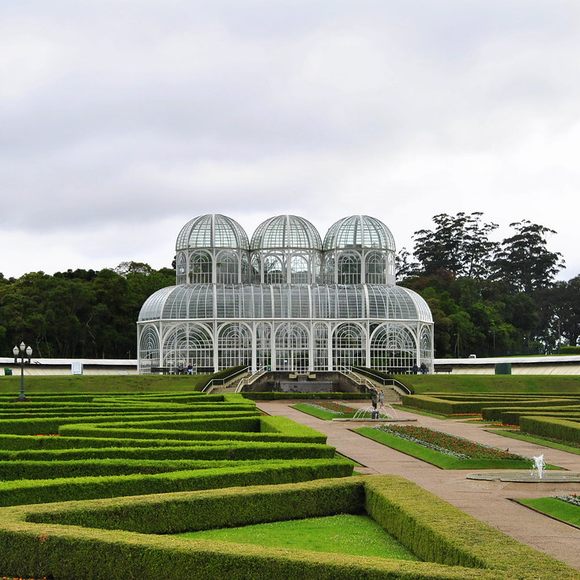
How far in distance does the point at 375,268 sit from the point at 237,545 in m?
57.4

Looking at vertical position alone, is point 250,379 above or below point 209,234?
below

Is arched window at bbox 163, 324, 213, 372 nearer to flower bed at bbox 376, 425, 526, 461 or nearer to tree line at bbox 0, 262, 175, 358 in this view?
tree line at bbox 0, 262, 175, 358

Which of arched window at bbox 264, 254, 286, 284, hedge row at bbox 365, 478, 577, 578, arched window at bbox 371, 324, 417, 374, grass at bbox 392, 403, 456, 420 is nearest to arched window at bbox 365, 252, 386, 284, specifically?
arched window at bbox 371, 324, 417, 374

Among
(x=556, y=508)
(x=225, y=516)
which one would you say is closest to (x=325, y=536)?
(x=225, y=516)

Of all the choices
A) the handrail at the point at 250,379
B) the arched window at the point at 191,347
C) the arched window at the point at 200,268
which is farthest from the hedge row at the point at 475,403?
the arched window at the point at 200,268

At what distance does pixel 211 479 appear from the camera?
607 inches

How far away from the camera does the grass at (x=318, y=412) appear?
36800 mm

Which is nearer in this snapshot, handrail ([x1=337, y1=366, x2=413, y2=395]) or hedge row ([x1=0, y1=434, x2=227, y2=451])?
Result: hedge row ([x1=0, y1=434, x2=227, y2=451])

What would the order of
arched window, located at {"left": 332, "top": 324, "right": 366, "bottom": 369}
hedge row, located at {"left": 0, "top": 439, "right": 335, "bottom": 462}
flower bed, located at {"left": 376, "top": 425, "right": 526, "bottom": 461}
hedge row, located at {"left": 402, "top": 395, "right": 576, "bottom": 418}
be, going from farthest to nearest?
arched window, located at {"left": 332, "top": 324, "right": 366, "bottom": 369} → hedge row, located at {"left": 402, "top": 395, "right": 576, "bottom": 418} → flower bed, located at {"left": 376, "top": 425, "right": 526, "bottom": 461} → hedge row, located at {"left": 0, "top": 439, "right": 335, "bottom": 462}

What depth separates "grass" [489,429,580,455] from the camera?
25.5m

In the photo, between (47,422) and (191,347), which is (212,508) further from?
(191,347)

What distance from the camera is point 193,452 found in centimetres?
1886

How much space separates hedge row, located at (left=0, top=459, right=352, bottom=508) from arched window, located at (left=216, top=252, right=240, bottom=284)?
4978 centimetres

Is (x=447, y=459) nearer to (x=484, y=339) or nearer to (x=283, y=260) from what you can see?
(x=283, y=260)
